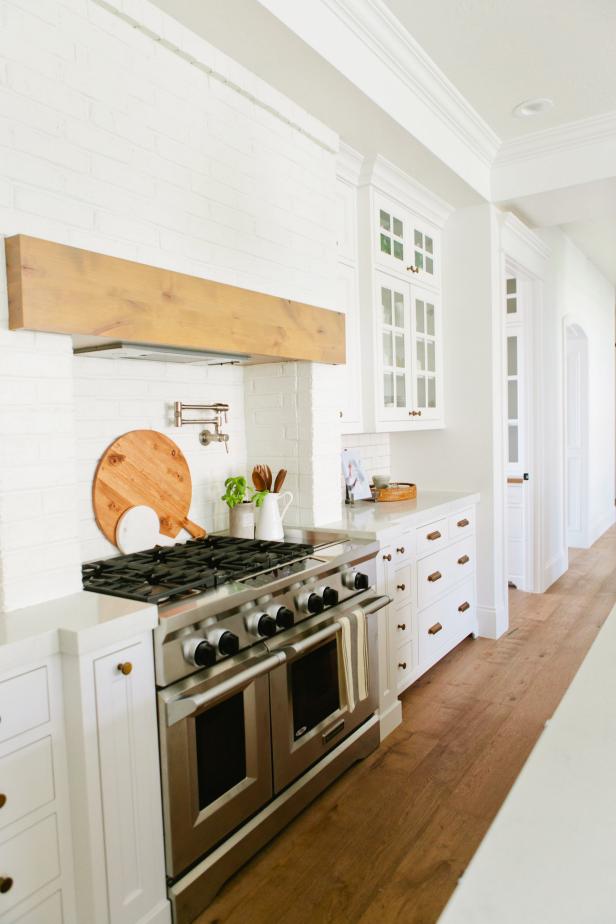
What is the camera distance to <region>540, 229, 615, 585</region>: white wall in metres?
5.37

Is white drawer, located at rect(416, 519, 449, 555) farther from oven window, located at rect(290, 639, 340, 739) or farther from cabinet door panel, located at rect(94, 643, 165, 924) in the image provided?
cabinet door panel, located at rect(94, 643, 165, 924)

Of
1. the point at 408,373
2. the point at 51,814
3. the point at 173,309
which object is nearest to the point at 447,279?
the point at 408,373

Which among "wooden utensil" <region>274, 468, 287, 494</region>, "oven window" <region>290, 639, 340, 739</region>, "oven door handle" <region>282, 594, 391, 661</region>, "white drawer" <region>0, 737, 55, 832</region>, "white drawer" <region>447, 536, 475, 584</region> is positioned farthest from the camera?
"white drawer" <region>447, 536, 475, 584</region>

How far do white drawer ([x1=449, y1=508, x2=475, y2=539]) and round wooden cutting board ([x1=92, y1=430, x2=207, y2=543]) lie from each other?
156 centimetres

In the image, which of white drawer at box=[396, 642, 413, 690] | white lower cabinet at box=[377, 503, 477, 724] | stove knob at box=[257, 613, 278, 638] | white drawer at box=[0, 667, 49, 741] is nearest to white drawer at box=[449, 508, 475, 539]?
white lower cabinet at box=[377, 503, 477, 724]

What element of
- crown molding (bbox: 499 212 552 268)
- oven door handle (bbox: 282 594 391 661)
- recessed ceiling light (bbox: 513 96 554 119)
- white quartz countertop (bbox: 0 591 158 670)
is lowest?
oven door handle (bbox: 282 594 391 661)

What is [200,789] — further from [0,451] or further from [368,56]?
[368,56]

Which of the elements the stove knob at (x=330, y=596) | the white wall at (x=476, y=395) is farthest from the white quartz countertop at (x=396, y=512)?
the stove knob at (x=330, y=596)

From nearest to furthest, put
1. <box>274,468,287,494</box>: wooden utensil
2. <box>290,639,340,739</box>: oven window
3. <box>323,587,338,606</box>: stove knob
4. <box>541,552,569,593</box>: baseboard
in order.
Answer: <box>290,639,340,739</box>: oven window → <box>323,587,338,606</box>: stove knob → <box>274,468,287,494</box>: wooden utensil → <box>541,552,569,593</box>: baseboard

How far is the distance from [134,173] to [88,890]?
6.78ft

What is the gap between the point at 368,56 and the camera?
274 centimetres

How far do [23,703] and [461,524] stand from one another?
9.05 feet

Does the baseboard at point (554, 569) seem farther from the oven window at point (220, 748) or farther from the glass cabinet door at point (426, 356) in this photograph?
the oven window at point (220, 748)

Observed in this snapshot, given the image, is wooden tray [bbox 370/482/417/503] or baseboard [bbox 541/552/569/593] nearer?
wooden tray [bbox 370/482/417/503]
